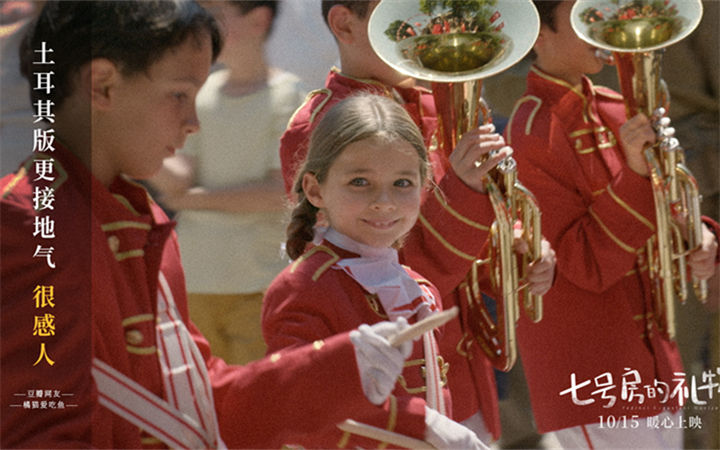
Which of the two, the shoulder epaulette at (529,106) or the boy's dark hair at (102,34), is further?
the shoulder epaulette at (529,106)

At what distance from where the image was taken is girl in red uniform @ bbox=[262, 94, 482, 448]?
2.35 m

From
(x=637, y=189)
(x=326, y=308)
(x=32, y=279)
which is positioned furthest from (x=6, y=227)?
(x=637, y=189)

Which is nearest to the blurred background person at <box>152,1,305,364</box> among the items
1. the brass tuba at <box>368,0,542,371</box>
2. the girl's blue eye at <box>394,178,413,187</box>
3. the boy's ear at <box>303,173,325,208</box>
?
the brass tuba at <box>368,0,542,371</box>

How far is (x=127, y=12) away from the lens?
209 cm

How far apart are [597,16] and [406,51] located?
2.45 feet

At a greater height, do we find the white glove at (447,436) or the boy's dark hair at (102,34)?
the boy's dark hair at (102,34)

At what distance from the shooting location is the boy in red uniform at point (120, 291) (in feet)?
6.40

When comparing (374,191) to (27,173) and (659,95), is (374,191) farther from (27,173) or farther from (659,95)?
(659,95)

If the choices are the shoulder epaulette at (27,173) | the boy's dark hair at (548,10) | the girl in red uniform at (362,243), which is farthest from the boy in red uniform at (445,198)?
the shoulder epaulette at (27,173)

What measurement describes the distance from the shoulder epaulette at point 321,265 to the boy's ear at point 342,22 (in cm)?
80

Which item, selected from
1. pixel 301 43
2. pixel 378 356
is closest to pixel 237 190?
pixel 301 43

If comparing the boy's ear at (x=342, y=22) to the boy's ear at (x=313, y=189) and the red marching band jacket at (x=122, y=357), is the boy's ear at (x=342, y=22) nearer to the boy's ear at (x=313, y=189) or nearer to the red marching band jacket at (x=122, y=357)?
the boy's ear at (x=313, y=189)

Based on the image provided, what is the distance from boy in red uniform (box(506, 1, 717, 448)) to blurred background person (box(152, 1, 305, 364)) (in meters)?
0.85

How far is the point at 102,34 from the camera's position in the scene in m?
2.06
